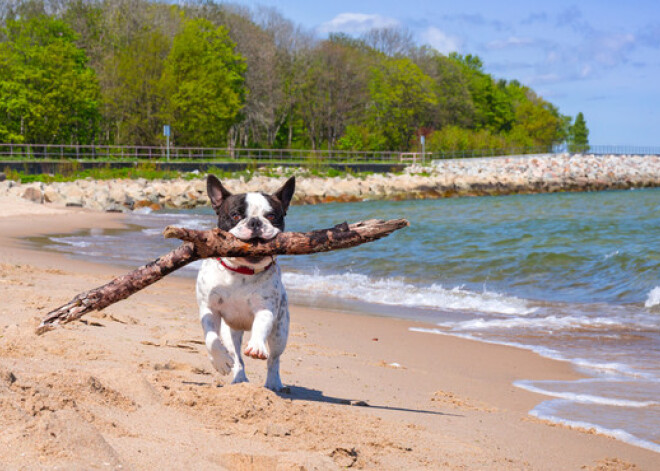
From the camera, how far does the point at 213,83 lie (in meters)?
58.7

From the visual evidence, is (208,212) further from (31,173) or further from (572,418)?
(572,418)

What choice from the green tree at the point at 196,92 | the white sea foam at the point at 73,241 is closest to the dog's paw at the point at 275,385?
the white sea foam at the point at 73,241

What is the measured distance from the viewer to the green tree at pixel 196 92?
56.8 m

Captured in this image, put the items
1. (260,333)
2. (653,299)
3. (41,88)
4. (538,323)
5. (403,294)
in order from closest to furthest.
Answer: (260,333), (538,323), (653,299), (403,294), (41,88)

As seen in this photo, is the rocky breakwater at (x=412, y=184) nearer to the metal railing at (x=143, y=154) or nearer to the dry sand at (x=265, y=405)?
the metal railing at (x=143, y=154)

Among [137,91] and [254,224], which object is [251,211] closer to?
[254,224]

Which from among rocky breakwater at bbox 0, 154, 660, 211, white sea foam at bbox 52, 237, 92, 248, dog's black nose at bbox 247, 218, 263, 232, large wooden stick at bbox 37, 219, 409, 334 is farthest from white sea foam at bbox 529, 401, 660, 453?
rocky breakwater at bbox 0, 154, 660, 211

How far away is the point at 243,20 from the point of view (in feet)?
240

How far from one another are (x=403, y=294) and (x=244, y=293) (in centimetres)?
722

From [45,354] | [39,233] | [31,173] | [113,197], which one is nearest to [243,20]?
[31,173]

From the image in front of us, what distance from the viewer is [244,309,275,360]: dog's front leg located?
15.3 ft

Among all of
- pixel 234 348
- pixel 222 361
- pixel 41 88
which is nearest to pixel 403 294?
pixel 234 348

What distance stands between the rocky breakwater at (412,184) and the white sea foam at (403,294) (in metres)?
20.7

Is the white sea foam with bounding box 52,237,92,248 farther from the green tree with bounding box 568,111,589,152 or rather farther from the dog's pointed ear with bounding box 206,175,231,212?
the green tree with bounding box 568,111,589,152
